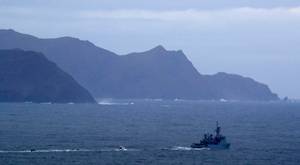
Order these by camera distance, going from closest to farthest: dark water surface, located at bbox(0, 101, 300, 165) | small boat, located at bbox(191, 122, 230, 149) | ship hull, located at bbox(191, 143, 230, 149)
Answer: dark water surface, located at bbox(0, 101, 300, 165)
ship hull, located at bbox(191, 143, 230, 149)
small boat, located at bbox(191, 122, 230, 149)

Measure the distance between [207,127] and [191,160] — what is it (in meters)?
81.4

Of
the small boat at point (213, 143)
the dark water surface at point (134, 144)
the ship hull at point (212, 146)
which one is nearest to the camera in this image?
the dark water surface at point (134, 144)

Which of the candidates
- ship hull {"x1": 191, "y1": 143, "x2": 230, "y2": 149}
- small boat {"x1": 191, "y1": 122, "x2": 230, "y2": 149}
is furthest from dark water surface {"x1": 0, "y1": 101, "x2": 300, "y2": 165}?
small boat {"x1": 191, "y1": 122, "x2": 230, "y2": 149}

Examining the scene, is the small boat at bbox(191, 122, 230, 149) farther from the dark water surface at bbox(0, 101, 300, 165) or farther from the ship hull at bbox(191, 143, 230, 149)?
the dark water surface at bbox(0, 101, 300, 165)

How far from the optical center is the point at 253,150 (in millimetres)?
125625

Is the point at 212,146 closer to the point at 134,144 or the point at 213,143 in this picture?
the point at 213,143

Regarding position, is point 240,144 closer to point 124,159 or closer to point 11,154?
point 124,159

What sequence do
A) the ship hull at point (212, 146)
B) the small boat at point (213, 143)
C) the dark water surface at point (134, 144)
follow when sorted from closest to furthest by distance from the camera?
1. the dark water surface at point (134, 144)
2. the ship hull at point (212, 146)
3. the small boat at point (213, 143)

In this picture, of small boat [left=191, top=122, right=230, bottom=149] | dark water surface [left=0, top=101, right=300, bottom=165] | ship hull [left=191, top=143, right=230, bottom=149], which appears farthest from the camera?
small boat [left=191, top=122, right=230, bottom=149]

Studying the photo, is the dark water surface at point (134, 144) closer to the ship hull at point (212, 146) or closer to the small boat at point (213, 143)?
the ship hull at point (212, 146)

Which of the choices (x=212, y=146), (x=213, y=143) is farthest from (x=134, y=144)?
(x=213, y=143)

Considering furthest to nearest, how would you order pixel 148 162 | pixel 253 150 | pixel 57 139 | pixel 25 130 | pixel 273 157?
pixel 25 130 → pixel 57 139 → pixel 253 150 → pixel 273 157 → pixel 148 162

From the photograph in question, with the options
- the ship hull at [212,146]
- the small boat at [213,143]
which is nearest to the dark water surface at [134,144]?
the ship hull at [212,146]

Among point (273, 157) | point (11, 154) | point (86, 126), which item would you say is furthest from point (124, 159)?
point (86, 126)
